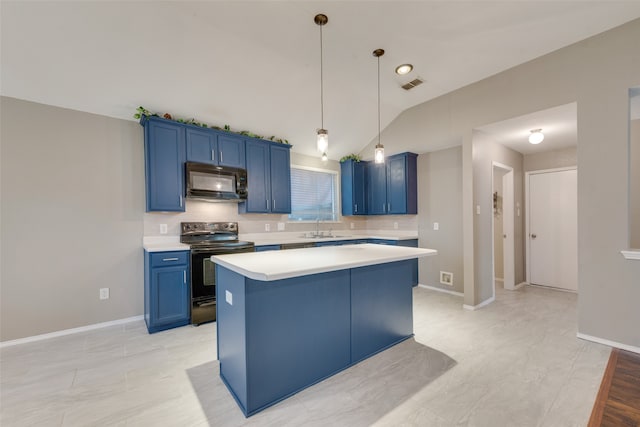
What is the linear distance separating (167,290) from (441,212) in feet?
13.9

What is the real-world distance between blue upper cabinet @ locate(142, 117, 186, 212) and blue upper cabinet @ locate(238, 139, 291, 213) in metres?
0.94

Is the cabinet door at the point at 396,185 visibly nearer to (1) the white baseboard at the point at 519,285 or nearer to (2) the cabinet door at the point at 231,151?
(1) the white baseboard at the point at 519,285

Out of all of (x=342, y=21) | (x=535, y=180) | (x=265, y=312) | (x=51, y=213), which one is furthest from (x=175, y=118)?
(x=535, y=180)

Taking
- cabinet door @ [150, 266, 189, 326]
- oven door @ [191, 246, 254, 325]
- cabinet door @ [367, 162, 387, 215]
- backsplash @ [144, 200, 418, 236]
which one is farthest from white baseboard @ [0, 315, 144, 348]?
cabinet door @ [367, 162, 387, 215]

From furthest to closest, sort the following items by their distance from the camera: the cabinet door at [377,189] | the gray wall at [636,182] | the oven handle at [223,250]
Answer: the cabinet door at [377,189]
the gray wall at [636,182]
the oven handle at [223,250]

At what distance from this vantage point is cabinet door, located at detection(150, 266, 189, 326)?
115 inches

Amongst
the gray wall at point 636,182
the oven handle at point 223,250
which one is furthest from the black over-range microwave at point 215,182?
the gray wall at point 636,182

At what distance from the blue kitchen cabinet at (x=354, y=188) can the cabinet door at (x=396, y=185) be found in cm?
58

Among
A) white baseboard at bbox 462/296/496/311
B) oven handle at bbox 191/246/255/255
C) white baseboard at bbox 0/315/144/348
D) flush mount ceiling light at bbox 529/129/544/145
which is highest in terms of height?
flush mount ceiling light at bbox 529/129/544/145

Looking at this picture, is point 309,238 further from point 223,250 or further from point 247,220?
point 223,250

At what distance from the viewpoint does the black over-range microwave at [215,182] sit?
340cm

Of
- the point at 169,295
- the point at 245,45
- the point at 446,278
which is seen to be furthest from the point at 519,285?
the point at 245,45

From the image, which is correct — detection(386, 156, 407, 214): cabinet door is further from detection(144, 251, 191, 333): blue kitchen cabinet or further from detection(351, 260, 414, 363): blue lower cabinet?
detection(144, 251, 191, 333): blue kitchen cabinet

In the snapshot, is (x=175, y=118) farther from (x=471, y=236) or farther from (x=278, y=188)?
(x=471, y=236)
